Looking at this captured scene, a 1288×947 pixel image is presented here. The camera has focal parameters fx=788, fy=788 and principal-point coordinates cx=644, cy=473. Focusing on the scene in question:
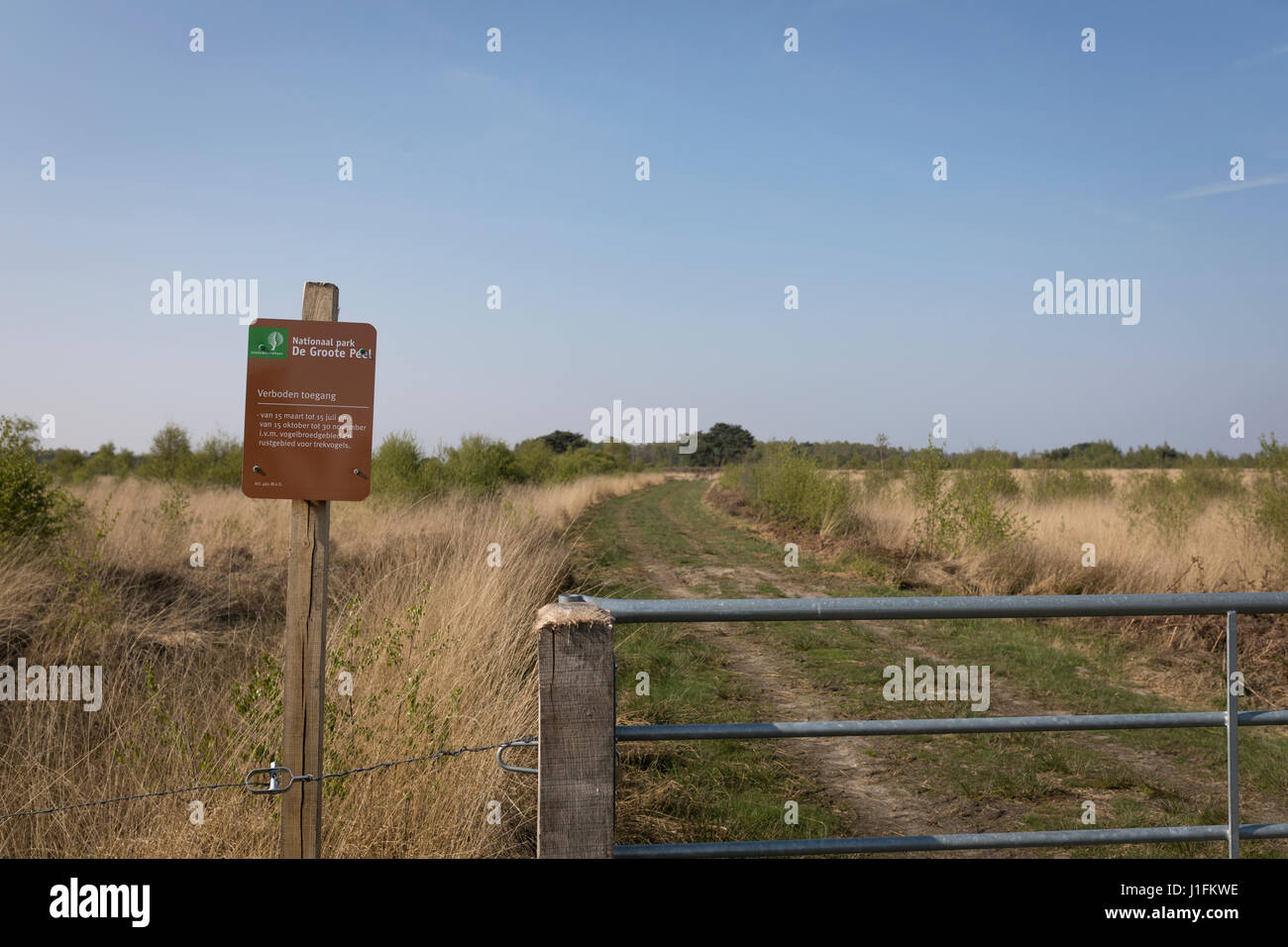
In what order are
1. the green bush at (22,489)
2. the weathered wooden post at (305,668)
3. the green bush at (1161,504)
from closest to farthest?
the weathered wooden post at (305,668)
the green bush at (22,489)
the green bush at (1161,504)

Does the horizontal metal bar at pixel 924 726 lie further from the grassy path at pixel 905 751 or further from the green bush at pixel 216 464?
the green bush at pixel 216 464

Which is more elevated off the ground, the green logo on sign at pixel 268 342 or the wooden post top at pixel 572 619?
the green logo on sign at pixel 268 342

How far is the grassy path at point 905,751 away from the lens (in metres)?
4.70

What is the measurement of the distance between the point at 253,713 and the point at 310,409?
2015mm

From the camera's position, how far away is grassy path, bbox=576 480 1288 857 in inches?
185

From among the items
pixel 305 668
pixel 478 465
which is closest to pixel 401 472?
pixel 478 465

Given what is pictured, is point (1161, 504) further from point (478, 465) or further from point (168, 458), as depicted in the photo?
point (168, 458)

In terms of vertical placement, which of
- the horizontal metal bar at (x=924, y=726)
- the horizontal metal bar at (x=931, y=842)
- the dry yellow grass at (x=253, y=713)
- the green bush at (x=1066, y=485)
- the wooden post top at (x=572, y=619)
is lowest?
the dry yellow grass at (x=253, y=713)

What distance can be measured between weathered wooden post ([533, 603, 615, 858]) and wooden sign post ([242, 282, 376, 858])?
1237mm

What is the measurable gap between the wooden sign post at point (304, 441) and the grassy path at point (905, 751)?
2.08m

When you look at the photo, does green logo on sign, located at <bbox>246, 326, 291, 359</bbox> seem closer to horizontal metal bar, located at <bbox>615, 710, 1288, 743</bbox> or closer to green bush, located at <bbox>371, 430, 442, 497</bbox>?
horizontal metal bar, located at <bbox>615, 710, 1288, 743</bbox>

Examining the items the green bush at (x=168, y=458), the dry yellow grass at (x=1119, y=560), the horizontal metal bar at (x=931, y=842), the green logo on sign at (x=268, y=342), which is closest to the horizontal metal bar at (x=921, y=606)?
the horizontal metal bar at (x=931, y=842)
